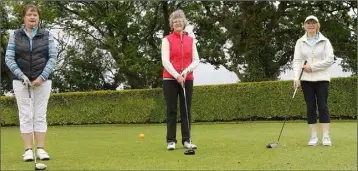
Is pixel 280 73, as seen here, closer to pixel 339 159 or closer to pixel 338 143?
pixel 338 143

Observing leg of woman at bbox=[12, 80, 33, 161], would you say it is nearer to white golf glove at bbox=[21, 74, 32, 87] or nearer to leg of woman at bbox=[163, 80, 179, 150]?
→ white golf glove at bbox=[21, 74, 32, 87]

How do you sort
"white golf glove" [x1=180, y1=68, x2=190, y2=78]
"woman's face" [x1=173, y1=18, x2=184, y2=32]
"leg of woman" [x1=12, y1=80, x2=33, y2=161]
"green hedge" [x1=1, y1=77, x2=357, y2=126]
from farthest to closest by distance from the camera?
"green hedge" [x1=1, y1=77, x2=357, y2=126] < "woman's face" [x1=173, y1=18, x2=184, y2=32] < "white golf glove" [x1=180, y1=68, x2=190, y2=78] < "leg of woman" [x1=12, y1=80, x2=33, y2=161]

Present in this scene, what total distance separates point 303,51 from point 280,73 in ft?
51.6

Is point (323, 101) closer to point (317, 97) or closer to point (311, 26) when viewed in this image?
point (317, 97)

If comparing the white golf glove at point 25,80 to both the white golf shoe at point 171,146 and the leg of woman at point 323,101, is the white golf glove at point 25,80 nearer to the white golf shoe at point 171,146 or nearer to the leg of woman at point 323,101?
the white golf shoe at point 171,146

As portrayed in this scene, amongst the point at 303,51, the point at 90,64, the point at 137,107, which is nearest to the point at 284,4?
the point at 137,107

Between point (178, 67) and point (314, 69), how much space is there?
1.72 metres

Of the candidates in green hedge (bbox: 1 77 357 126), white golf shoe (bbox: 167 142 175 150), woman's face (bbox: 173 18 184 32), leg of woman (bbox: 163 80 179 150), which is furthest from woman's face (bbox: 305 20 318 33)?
green hedge (bbox: 1 77 357 126)

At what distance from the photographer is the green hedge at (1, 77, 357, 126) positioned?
46.6 feet

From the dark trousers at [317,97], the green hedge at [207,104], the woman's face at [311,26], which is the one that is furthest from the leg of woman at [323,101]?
the green hedge at [207,104]

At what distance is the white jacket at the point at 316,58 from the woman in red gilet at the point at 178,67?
1.43 meters

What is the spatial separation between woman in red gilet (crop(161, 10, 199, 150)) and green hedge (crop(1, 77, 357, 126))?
8733 millimetres

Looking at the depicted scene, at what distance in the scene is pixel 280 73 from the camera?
71.9 feet

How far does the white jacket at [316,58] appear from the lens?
623cm
